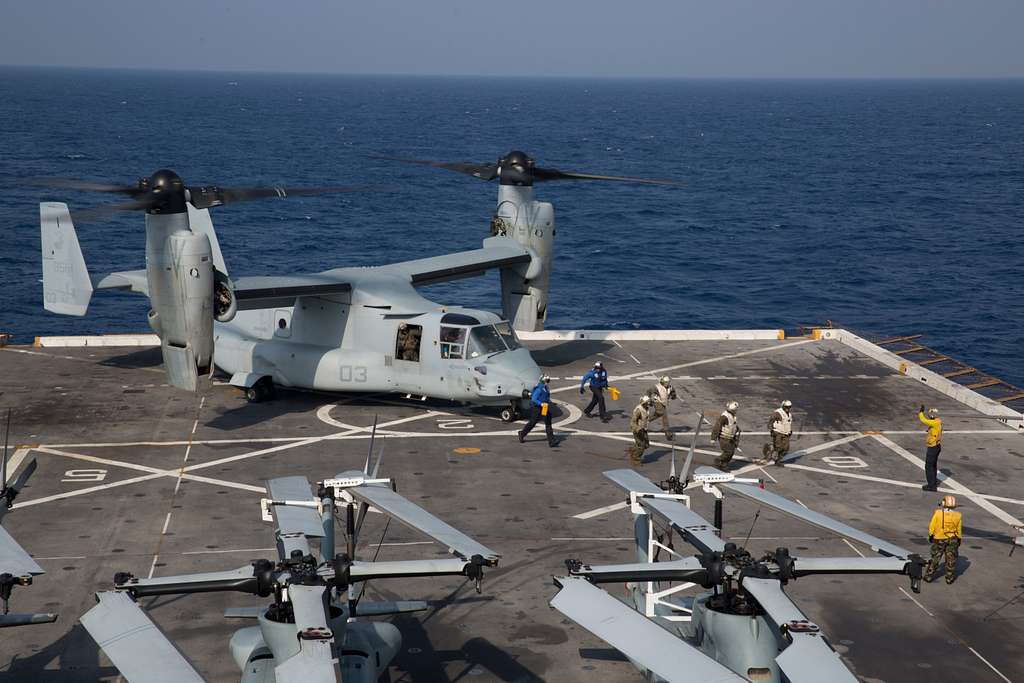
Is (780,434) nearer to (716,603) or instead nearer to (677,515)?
(677,515)

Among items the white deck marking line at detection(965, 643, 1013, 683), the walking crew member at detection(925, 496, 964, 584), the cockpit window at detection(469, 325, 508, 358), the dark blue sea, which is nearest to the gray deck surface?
the white deck marking line at detection(965, 643, 1013, 683)

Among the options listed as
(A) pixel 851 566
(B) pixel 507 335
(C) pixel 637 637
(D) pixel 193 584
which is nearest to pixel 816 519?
(A) pixel 851 566

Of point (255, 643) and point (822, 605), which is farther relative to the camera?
point (822, 605)

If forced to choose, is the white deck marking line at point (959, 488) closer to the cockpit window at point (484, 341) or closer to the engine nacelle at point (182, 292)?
the cockpit window at point (484, 341)

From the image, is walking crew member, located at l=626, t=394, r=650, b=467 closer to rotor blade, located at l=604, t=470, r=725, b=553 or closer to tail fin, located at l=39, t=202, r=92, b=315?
rotor blade, located at l=604, t=470, r=725, b=553

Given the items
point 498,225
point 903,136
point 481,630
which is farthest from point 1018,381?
point 903,136

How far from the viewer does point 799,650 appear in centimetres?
1188

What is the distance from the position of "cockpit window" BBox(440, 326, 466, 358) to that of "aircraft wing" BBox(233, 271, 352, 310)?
331 cm

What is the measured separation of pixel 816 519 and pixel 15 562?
32.0ft

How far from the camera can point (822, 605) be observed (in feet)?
68.3

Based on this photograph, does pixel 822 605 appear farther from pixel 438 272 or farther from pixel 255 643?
pixel 438 272

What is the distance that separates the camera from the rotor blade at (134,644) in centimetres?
1160

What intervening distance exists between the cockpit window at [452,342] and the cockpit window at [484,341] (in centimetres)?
22

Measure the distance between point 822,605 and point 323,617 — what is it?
37.7 ft
